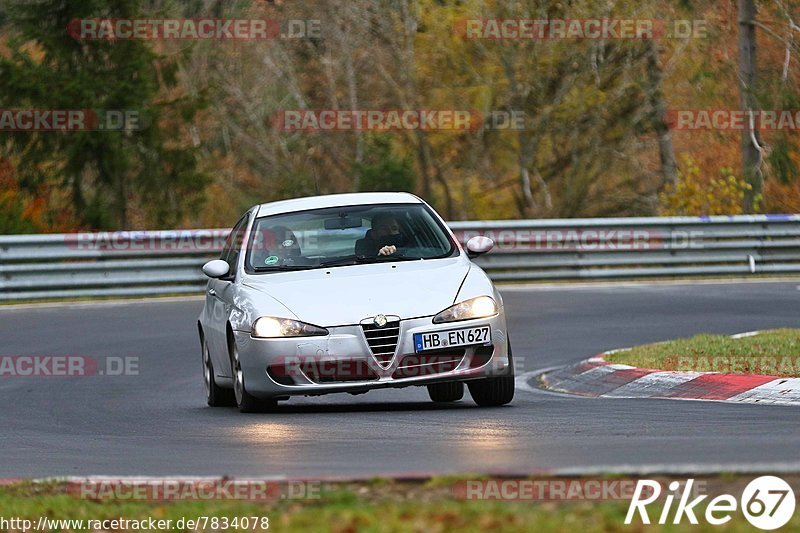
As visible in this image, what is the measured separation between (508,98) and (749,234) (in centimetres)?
1345

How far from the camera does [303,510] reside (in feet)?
21.6

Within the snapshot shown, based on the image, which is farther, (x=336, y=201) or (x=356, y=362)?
(x=336, y=201)

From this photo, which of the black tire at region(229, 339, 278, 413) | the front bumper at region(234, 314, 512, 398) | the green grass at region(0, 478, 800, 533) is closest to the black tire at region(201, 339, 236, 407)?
the black tire at region(229, 339, 278, 413)

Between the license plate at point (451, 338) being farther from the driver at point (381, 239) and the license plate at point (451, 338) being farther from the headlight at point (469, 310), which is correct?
the driver at point (381, 239)

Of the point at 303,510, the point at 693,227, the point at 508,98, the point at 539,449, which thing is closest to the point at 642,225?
the point at 693,227

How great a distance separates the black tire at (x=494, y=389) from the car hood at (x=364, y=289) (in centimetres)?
70

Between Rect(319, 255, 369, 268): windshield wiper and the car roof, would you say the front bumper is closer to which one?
Rect(319, 255, 369, 268): windshield wiper

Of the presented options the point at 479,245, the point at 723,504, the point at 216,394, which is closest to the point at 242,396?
the point at 216,394

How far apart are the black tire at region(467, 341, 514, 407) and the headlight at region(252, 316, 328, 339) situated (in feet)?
4.10

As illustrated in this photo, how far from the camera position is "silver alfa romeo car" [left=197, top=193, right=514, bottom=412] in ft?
36.6

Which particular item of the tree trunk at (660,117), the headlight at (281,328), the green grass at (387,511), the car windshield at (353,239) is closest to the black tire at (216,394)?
the car windshield at (353,239)

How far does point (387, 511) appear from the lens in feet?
21.0

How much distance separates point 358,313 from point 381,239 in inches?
52.5

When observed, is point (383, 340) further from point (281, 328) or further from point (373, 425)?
point (373, 425)
